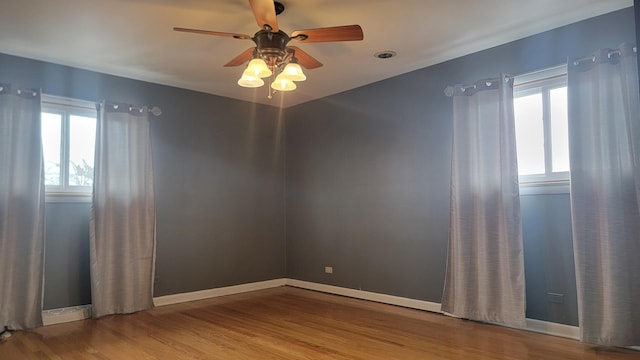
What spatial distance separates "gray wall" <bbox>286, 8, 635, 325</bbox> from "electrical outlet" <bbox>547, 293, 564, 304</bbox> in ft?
0.11

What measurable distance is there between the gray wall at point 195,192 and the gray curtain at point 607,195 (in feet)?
12.1

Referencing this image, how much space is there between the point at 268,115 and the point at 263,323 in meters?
2.96

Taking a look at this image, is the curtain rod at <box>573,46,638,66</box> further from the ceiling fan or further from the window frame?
the window frame

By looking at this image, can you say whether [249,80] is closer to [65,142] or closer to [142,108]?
[142,108]

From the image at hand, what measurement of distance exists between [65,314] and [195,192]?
1815mm

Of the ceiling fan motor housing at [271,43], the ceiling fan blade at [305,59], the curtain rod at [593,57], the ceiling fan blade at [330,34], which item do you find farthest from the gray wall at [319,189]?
the ceiling fan motor housing at [271,43]

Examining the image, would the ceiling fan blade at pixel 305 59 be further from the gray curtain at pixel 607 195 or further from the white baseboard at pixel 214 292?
the white baseboard at pixel 214 292

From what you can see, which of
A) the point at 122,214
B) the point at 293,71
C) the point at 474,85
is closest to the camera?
the point at 293,71

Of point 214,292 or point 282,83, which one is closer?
point 282,83

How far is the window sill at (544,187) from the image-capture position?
11.8 ft

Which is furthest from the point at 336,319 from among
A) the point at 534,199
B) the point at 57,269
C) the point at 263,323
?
the point at 57,269

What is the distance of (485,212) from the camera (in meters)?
3.89

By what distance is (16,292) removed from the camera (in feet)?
12.6

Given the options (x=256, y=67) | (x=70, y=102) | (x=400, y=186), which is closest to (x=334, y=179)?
(x=400, y=186)
